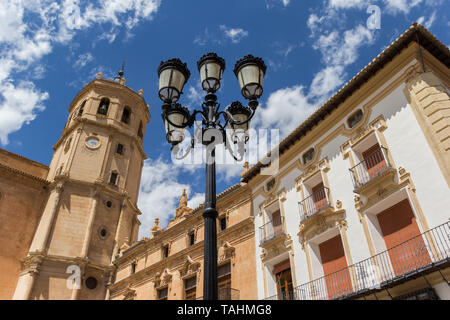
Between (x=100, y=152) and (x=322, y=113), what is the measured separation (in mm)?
20146

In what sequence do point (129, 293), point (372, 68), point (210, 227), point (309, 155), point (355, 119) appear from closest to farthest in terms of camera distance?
point (210, 227)
point (372, 68)
point (355, 119)
point (309, 155)
point (129, 293)

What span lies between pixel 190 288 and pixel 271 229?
5.71m

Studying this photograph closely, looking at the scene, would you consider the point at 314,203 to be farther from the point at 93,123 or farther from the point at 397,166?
the point at 93,123

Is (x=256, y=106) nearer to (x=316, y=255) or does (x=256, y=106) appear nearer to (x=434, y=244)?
(x=434, y=244)

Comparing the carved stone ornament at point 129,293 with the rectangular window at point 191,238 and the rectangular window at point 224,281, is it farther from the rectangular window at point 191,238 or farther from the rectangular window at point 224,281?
the rectangular window at point 224,281

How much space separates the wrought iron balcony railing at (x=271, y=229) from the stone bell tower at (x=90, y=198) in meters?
13.7

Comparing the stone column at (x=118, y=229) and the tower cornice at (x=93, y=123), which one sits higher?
the tower cornice at (x=93, y=123)

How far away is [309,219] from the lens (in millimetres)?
13188

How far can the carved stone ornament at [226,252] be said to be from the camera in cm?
1676

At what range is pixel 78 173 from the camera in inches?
1078

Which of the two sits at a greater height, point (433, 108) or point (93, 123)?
point (93, 123)

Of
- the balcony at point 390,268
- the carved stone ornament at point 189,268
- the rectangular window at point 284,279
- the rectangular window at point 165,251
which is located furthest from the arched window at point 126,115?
the balcony at point 390,268

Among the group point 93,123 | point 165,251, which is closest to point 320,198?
point 165,251
